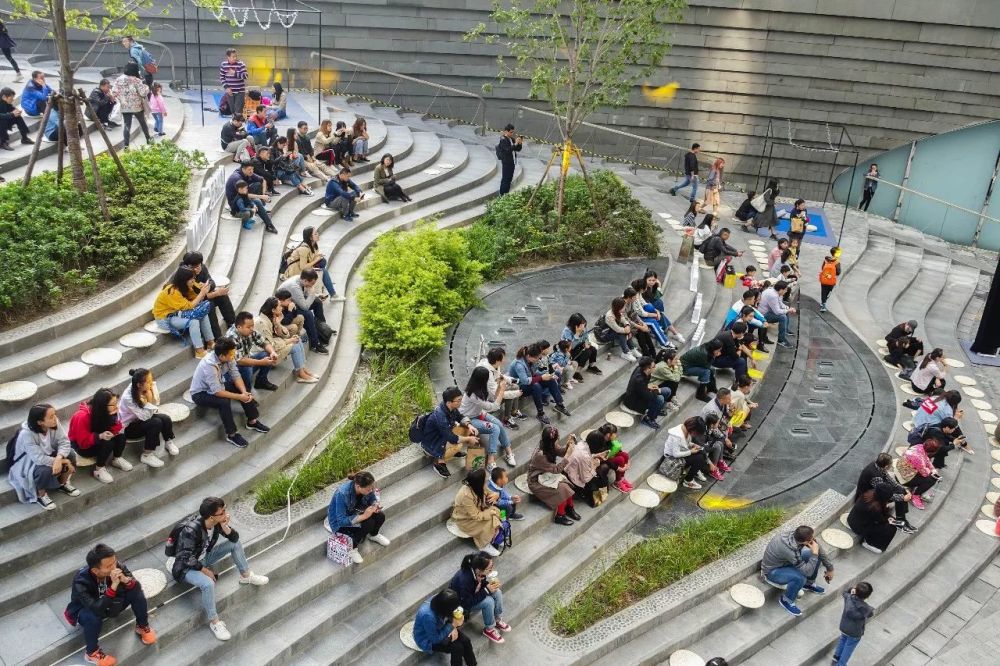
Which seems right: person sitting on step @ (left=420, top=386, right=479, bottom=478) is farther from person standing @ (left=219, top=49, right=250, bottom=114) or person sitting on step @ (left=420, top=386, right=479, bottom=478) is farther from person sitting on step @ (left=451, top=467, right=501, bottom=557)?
person standing @ (left=219, top=49, right=250, bottom=114)

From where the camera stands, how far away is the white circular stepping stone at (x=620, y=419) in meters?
11.6

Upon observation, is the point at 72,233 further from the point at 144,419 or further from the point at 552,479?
the point at 552,479

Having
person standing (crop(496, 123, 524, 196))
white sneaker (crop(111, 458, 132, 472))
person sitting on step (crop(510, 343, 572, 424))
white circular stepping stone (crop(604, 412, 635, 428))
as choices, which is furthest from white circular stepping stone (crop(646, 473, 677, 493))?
person standing (crop(496, 123, 524, 196))

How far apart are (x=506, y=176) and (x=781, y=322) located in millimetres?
5745

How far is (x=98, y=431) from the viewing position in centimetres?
823

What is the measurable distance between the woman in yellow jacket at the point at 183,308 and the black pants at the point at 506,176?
7934 mm

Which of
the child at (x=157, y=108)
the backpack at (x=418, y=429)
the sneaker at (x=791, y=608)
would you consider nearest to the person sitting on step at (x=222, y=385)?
the backpack at (x=418, y=429)

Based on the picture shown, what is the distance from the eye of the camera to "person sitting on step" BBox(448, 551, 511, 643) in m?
8.09

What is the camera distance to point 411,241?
13125 millimetres

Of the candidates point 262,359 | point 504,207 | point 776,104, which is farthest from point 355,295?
point 776,104

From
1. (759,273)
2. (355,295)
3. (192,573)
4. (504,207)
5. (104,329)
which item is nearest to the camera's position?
(192,573)

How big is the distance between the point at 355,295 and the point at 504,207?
430 centimetres

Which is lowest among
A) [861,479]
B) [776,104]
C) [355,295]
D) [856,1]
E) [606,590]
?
[606,590]

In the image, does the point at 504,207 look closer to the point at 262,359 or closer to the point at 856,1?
the point at 262,359
